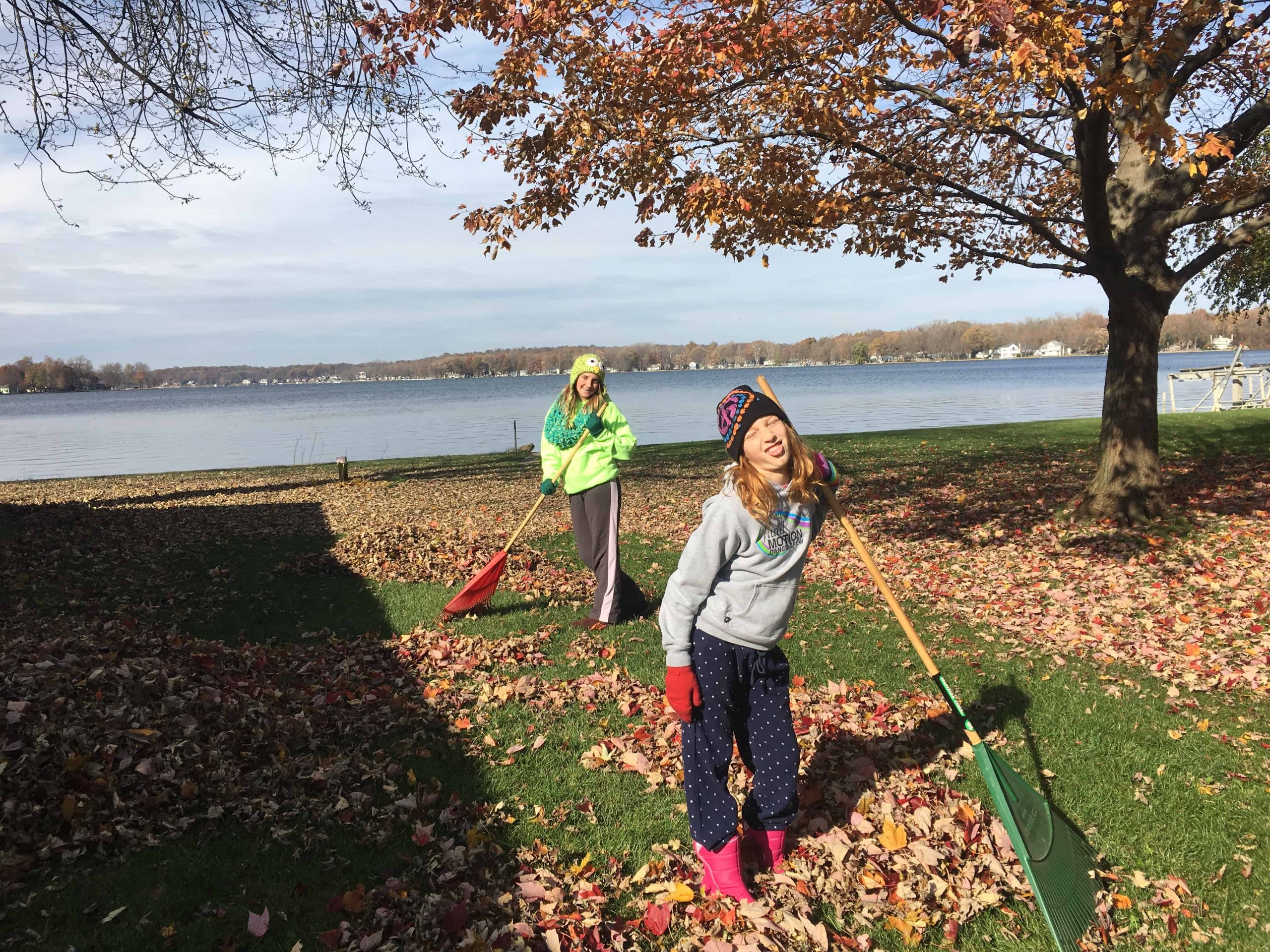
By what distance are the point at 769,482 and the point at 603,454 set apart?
3955 millimetres

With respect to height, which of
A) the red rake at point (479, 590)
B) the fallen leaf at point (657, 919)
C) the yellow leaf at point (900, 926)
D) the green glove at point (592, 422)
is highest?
the green glove at point (592, 422)

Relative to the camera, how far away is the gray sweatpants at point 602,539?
7.58m

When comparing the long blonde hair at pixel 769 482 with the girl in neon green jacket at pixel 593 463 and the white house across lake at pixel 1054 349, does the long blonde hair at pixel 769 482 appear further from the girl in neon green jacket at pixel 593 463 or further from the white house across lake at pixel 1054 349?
the white house across lake at pixel 1054 349

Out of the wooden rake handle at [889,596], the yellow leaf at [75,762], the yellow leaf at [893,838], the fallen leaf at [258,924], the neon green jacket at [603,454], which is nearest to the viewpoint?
the fallen leaf at [258,924]

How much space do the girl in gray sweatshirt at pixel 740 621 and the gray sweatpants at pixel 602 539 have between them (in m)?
3.75

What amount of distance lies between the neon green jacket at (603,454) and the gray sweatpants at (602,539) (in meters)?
0.08

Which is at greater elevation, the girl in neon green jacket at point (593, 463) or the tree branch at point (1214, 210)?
the tree branch at point (1214, 210)

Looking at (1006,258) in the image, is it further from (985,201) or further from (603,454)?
(603,454)

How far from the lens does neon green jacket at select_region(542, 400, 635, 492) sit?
24.6 ft

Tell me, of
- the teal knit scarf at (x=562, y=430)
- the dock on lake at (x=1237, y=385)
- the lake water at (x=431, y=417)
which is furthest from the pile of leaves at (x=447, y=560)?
the dock on lake at (x=1237, y=385)

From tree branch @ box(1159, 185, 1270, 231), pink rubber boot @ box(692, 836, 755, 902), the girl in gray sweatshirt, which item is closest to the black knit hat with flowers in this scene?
the girl in gray sweatshirt

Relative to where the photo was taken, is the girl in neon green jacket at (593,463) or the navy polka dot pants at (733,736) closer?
the navy polka dot pants at (733,736)

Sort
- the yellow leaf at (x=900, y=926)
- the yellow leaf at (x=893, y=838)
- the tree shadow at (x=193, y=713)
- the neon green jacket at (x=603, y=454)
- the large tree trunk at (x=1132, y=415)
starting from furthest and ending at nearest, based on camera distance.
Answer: the large tree trunk at (x=1132, y=415), the neon green jacket at (x=603, y=454), the tree shadow at (x=193, y=713), the yellow leaf at (x=893, y=838), the yellow leaf at (x=900, y=926)

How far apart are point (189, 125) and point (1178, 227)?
1091 centimetres
